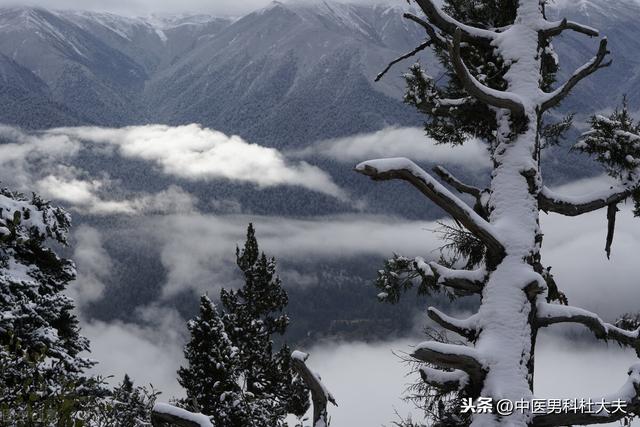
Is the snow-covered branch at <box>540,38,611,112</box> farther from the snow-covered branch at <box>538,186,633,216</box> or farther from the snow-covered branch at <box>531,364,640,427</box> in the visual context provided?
the snow-covered branch at <box>531,364,640,427</box>

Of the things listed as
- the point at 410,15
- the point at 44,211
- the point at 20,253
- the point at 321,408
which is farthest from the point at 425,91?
the point at 20,253

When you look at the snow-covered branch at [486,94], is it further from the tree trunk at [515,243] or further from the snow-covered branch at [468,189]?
the snow-covered branch at [468,189]

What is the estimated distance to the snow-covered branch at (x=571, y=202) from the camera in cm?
362

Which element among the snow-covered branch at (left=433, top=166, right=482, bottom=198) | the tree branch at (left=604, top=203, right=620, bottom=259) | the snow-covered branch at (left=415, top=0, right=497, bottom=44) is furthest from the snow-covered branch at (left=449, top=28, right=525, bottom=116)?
the tree branch at (left=604, top=203, right=620, bottom=259)

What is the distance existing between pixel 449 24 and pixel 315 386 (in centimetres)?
261

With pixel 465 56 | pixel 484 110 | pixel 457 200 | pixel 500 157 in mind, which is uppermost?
pixel 465 56

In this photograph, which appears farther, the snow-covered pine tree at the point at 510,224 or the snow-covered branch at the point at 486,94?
the snow-covered branch at the point at 486,94

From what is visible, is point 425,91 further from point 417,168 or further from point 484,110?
point 417,168

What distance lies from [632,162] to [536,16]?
150cm

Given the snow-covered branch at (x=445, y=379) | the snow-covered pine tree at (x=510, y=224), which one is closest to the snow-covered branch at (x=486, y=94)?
the snow-covered pine tree at (x=510, y=224)

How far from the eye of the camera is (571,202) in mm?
3641

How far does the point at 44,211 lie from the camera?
1109cm

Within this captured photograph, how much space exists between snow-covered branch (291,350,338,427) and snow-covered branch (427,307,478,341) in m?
0.92

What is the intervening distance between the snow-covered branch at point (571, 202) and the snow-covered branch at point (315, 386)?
74.2 inches
